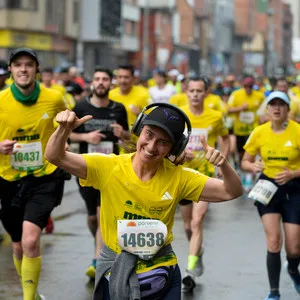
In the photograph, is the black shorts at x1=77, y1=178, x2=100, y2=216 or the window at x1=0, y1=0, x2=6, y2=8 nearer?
the black shorts at x1=77, y1=178, x2=100, y2=216

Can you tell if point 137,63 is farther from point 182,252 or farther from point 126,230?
point 126,230

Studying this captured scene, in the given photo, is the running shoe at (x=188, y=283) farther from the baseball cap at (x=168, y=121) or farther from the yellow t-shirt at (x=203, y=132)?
the baseball cap at (x=168, y=121)

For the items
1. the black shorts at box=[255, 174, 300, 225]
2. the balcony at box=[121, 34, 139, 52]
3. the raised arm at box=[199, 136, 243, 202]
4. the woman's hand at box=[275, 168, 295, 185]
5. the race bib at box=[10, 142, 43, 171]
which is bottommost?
the black shorts at box=[255, 174, 300, 225]

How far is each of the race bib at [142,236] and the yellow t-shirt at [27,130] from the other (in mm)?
2590

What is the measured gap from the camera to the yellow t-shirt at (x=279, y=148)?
8562 millimetres

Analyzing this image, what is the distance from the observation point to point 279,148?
28.2 feet

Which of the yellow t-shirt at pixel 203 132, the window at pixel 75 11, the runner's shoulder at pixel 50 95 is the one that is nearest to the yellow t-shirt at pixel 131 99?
the yellow t-shirt at pixel 203 132

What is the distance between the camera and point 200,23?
105m

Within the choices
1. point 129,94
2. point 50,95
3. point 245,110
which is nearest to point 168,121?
point 50,95

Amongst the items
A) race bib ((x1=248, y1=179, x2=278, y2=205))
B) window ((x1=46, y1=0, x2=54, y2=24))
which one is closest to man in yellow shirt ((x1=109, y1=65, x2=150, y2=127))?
race bib ((x1=248, y1=179, x2=278, y2=205))

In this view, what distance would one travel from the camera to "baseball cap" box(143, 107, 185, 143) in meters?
5.21

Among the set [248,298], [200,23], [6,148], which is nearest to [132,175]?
[6,148]

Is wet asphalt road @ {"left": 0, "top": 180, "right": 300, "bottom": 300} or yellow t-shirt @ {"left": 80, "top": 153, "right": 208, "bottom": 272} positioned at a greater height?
yellow t-shirt @ {"left": 80, "top": 153, "right": 208, "bottom": 272}

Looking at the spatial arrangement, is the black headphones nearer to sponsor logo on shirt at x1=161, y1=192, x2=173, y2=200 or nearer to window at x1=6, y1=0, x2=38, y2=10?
sponsor logo on shirt at x1=161, y1=192, x2=173, y2=200
